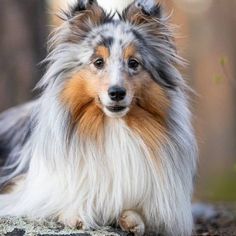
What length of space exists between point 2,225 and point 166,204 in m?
1.18

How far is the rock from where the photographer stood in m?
5.48

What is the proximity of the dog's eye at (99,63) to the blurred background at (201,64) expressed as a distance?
0.84m

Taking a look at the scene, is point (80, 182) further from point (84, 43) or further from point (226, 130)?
point (226, 130)

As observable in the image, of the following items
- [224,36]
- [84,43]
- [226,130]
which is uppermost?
[84,43]

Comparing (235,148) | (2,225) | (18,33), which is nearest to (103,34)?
(2,225)

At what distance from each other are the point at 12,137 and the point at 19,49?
13.6 feet

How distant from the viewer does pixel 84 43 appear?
5.86 metres

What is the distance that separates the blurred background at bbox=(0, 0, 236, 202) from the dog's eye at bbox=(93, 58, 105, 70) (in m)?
0.84

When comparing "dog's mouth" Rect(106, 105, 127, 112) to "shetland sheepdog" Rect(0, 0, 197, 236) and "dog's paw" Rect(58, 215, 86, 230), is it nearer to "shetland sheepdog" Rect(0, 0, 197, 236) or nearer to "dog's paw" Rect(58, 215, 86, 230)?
"shetland sheepdog" Rect(0, 0, 197, 236)

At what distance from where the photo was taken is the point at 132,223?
5668mm

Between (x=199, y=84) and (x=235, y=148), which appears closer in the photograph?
(x=235, y=148)

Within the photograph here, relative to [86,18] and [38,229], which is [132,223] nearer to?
[38,229]

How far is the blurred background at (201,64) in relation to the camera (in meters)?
10.9

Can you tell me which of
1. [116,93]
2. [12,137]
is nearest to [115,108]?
[116,93]
